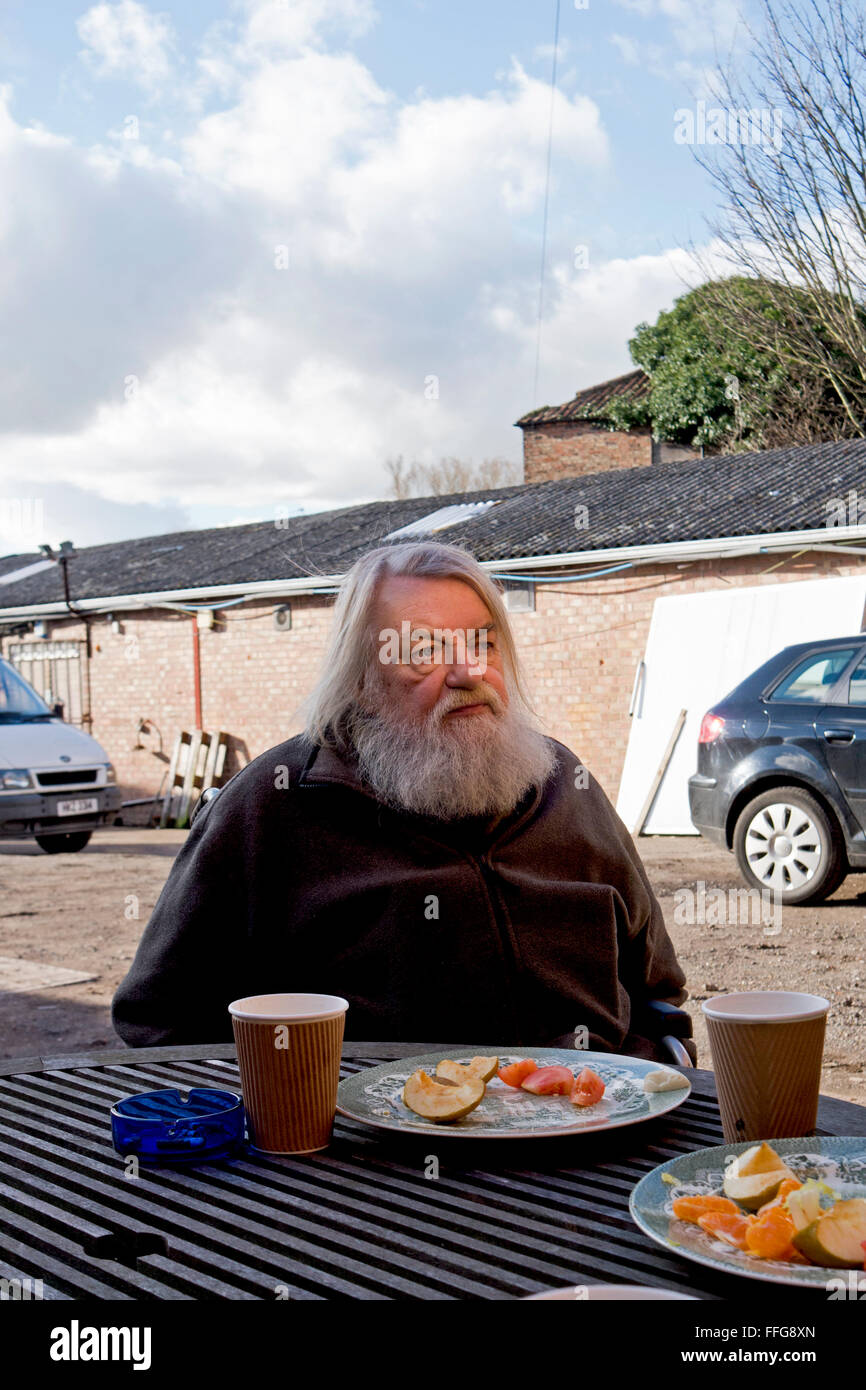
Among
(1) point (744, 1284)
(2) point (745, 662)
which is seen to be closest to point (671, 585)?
(2) point (745, 662)

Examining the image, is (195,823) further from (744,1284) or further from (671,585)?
(671,585)

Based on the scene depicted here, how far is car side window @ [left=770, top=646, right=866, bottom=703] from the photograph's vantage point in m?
9.00

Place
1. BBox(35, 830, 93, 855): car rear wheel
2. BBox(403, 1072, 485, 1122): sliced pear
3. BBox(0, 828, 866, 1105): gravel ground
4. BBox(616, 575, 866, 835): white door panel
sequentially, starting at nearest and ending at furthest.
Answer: BBox(403, 1072, 485, 1122): sliced pear
BBox(0, 828, 866, 1105): gravel ground
BBox(616, 575, 866, 835): white door panel
BBox(35, 830, 93, 855): car rear wheel

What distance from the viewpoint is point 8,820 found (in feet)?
43.1

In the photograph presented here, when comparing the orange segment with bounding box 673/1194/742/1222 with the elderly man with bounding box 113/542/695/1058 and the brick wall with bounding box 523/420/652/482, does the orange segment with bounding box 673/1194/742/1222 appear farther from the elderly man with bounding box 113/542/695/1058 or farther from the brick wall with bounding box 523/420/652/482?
the brick wall with bounding box 523/420/652/482

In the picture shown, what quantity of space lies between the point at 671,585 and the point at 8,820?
301 inches

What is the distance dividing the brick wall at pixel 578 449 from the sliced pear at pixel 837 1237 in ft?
99.5

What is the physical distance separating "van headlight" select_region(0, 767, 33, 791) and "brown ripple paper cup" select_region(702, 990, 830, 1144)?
1231 cm

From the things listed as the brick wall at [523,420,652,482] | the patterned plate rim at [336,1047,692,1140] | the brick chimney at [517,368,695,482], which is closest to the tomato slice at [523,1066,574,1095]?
the patterned plate rim at [336,1047,692,1140]

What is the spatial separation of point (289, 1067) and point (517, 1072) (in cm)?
37

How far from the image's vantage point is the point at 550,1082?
1.74 m

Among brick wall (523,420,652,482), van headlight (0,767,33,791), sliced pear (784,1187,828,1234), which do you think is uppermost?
brick wall (523,420,652,482)

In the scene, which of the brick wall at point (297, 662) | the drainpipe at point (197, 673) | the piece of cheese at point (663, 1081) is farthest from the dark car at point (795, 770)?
the drainpipe at point (197, 673)

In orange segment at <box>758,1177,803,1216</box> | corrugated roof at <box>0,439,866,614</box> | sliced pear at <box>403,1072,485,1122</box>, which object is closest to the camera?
orange segment at <box>758,1177,803,1216</box>
